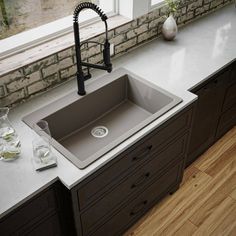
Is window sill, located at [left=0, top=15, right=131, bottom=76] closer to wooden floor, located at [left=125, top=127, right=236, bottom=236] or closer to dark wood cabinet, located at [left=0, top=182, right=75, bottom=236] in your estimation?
dark wood cabinet, located at [left=0, top=182, right=75, bottom=236]

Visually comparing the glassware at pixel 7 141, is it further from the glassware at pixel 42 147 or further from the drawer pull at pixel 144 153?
the drawer pull at pixel 144 153

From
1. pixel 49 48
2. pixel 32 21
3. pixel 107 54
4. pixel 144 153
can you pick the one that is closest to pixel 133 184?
pixel 144 153

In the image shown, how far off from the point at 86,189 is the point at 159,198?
3.02 ft

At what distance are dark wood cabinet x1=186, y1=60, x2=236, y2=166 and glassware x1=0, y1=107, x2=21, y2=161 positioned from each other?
42.9 inches

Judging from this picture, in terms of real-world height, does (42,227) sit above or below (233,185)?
above

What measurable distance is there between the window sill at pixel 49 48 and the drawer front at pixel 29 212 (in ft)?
2.24

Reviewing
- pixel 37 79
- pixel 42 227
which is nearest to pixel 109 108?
pixel 37 79

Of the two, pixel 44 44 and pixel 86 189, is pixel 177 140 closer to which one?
pixel 86 189

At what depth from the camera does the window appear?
Answer: 6.19 feet

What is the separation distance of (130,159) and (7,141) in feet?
2.03

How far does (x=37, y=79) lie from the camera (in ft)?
6.25

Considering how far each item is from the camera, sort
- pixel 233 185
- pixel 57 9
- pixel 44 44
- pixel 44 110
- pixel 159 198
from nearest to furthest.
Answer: pixel 44 110 < pixel 44 44 < pixel 57 9 < pixel 159 198 < pixel 233 185

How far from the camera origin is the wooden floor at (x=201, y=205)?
7.53 feet

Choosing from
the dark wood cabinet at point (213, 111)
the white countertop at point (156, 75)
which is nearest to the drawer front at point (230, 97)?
the dark wood cabinet at point (213, 111)
